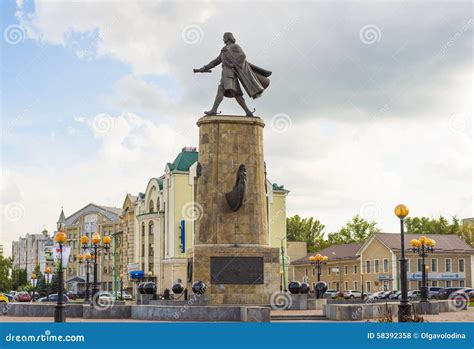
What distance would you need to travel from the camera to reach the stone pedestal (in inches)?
1056

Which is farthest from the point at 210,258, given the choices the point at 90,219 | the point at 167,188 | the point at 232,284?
the point at 90,219

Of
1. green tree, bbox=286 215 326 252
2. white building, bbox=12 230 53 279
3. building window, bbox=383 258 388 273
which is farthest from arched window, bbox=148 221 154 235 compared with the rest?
white building, bbox=12 230 53 279

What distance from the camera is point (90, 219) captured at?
110 m

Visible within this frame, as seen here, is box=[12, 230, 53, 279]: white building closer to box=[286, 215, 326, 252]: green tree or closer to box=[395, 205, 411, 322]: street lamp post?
box=[286, 215, 326, 252]: green tree

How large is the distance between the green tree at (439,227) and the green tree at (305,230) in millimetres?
17748

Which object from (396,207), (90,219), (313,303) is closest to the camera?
(396,207)

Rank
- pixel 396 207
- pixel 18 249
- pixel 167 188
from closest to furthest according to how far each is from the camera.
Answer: pixel 396 207 → pixel 167 188 → pixel 18 249

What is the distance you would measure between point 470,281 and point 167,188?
3076cm

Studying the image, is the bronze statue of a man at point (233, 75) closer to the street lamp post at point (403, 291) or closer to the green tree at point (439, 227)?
the street lamp post at point (403, 291)

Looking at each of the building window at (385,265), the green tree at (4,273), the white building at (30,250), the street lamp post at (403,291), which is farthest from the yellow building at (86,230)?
the street lamp post at (403,291)

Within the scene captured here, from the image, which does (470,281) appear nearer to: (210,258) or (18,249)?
(210,258)

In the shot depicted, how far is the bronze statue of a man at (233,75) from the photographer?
2906 cm

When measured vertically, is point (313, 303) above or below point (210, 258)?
below

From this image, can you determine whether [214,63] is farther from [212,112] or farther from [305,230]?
[305,230]
